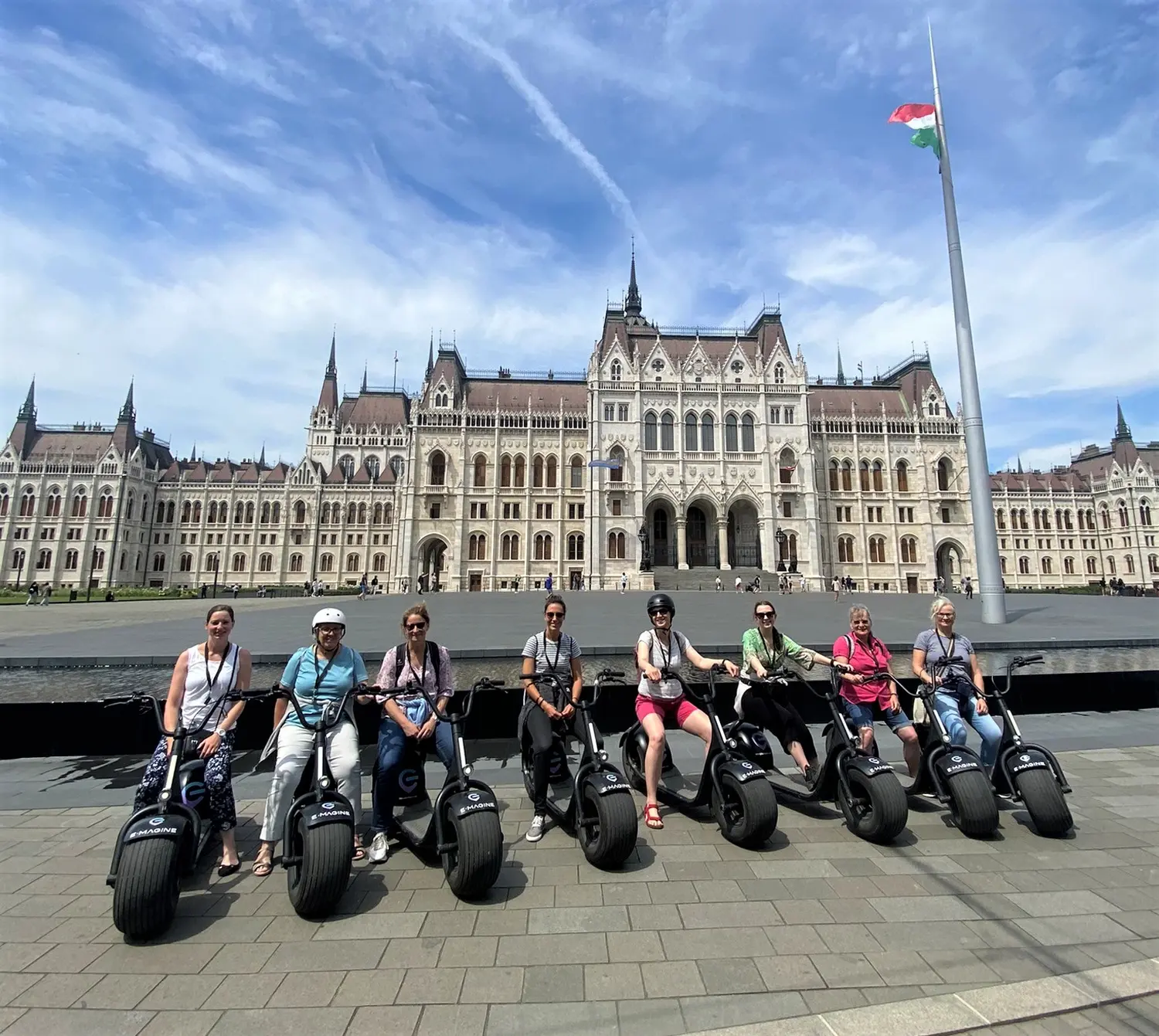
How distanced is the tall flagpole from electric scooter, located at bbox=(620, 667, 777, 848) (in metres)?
12.6

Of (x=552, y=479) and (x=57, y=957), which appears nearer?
(x=57, y=957)

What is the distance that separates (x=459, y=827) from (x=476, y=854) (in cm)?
16

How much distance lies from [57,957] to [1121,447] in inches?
3547

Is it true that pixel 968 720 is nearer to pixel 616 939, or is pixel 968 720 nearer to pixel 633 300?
pixel 616 939

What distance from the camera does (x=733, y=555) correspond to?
4950 cm

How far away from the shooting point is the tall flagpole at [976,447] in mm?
13984

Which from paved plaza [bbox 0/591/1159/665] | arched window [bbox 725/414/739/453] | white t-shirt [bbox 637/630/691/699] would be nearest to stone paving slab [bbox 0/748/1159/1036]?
white t-shirt [bbox 637/630/691/699]

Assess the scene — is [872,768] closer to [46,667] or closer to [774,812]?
[774,812]

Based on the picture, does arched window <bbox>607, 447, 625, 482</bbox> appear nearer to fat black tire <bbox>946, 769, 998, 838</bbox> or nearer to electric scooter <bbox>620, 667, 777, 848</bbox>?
electric scooter <bbox>620, 667, 777, 848</bbox>

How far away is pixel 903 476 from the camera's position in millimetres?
53062

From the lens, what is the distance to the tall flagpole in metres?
14.0

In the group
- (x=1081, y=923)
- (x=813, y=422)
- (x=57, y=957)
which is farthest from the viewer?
(x=813, y=422)

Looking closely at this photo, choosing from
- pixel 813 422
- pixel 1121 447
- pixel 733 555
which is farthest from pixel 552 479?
pixel 1121 447

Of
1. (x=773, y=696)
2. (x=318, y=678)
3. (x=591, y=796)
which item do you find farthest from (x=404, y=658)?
(x=773, y=696)
